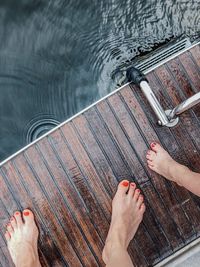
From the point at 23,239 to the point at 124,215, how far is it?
538mm

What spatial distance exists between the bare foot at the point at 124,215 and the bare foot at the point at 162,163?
0.16 metres

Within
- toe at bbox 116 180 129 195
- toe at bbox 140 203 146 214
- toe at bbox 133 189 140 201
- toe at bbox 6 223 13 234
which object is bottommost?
toe at bbox 140 203 146 214

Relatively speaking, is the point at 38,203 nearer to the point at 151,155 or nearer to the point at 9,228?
the point at 9,228

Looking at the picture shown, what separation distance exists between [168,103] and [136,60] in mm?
625

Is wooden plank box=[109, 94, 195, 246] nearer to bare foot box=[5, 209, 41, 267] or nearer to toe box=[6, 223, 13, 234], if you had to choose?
bare foot box=[5, 209, 41, 267]

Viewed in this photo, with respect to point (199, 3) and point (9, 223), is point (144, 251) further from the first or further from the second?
point (199, 3)

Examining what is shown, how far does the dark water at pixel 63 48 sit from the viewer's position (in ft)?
8.54

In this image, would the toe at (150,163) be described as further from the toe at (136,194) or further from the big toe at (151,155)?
the toe at (136,194)

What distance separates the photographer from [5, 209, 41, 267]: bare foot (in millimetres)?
2043

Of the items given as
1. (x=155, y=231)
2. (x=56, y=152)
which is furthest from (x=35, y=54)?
(x=155, y=231)

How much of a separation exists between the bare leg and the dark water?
0.70 meters

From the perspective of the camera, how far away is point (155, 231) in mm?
2082

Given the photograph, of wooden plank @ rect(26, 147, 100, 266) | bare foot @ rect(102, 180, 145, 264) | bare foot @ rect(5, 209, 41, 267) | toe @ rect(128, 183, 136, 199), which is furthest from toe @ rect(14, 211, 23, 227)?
toe @ rect(128, 183, 136, 199)

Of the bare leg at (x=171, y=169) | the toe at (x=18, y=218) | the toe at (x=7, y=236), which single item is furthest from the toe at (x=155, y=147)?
the toe at (x=7, y=236)
